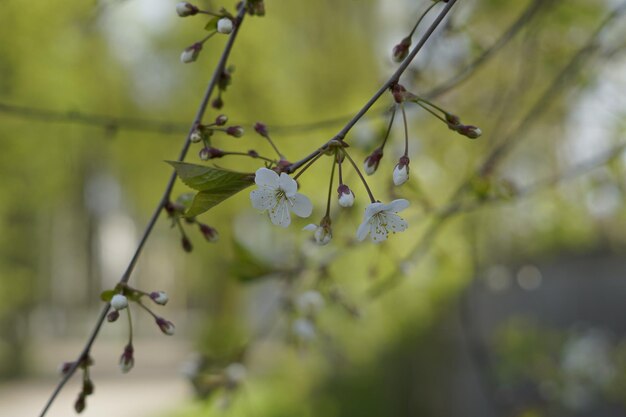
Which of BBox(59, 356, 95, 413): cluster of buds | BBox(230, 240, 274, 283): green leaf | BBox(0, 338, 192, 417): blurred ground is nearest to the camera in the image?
BBox(59, 356, 95, 413): cluster of buds

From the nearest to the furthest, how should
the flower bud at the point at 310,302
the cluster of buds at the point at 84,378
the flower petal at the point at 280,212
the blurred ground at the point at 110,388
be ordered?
the flower petal at the point at 280,212 → the cluster of buds at the point at 84,378 → the flower bud at the point at 310,302 → the blurred ground at the point at 110,388

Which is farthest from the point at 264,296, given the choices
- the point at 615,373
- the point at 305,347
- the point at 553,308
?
the point at 305,347

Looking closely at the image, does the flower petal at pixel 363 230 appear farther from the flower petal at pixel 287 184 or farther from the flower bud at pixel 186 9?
the flower bud at pixel 186 9

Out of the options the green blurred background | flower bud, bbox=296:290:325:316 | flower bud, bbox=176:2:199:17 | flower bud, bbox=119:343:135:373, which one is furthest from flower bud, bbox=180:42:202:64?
flower bud, bbox=296:290:325:316

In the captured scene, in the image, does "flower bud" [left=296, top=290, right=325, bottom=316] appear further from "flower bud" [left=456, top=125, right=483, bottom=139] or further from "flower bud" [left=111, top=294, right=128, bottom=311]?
"flower bud" [left=456, top=125, right=483, bottom=139]

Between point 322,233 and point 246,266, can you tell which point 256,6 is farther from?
point 246,266

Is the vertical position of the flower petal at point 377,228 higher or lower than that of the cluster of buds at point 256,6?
lower

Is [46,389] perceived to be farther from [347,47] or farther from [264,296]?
[347,47]

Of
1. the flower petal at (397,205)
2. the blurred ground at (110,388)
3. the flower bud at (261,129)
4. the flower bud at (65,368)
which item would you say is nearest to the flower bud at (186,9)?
the flower bud at (261,129)
